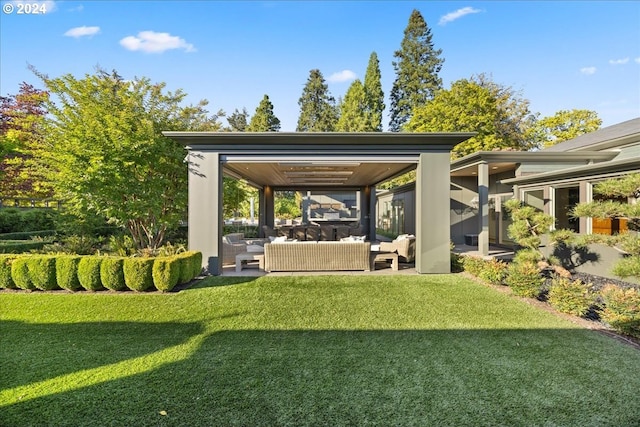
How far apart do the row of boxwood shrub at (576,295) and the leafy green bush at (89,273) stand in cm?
808

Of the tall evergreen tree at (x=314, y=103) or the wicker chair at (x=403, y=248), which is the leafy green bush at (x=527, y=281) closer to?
the wicker chair at (x=403, y=248)

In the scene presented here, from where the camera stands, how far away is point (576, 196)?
27.6ft

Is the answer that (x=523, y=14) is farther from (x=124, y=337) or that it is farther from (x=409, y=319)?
(x=124, y=337)

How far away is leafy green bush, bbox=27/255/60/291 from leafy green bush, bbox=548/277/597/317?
30.5 feet

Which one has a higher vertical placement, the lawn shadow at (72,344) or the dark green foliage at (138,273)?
the dark green foliage at (138,273)

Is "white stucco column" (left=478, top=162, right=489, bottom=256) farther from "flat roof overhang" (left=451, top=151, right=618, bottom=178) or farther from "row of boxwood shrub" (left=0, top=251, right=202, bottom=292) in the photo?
"row of boxwood shrub" (left=0, top=251, right=202, bottom=292)

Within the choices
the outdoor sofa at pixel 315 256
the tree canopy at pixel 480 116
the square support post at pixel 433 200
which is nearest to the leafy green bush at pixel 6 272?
the outdoor sofa at pixel 315 256

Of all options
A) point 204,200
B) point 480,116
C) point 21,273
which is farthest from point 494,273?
point 480,116

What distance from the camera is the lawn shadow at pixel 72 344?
3.40m

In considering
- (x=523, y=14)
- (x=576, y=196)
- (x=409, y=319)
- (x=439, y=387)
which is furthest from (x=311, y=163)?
(x=523, y=14)

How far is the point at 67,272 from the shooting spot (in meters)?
6.29

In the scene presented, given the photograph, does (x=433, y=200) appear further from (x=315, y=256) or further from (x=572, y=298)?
(x=572, y=298)

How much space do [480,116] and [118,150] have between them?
20.7m

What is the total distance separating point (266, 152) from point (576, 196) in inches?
323
